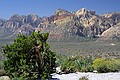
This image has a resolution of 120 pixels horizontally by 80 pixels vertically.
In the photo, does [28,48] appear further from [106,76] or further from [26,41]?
[106,76]

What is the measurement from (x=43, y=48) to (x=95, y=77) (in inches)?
191

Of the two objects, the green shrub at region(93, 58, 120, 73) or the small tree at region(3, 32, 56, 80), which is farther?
the green shrub at region(93, 58, 120, 73)

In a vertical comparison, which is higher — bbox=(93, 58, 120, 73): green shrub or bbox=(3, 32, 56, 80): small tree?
bbox=(3, 32, 56, 80): small tree

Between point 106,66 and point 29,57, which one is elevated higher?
point 29,57

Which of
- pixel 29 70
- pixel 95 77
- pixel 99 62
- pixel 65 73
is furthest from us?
pixel 99 62

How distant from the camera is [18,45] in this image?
24891 mm

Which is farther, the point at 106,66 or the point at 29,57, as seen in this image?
the point at 106,66

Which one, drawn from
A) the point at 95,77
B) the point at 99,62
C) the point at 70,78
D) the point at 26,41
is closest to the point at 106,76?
the point at 95,77

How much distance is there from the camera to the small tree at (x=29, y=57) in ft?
79.4

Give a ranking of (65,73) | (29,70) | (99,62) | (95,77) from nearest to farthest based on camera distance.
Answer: (29,70) < (95,77) < (65,73) < (99,62)

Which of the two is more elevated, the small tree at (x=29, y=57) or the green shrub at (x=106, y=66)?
the small tree at (x=29, y=57)

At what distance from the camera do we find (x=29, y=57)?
24.9 m

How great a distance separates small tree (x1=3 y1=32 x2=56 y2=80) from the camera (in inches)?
953

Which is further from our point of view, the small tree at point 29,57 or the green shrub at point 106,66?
the green shrub at point 106,66
